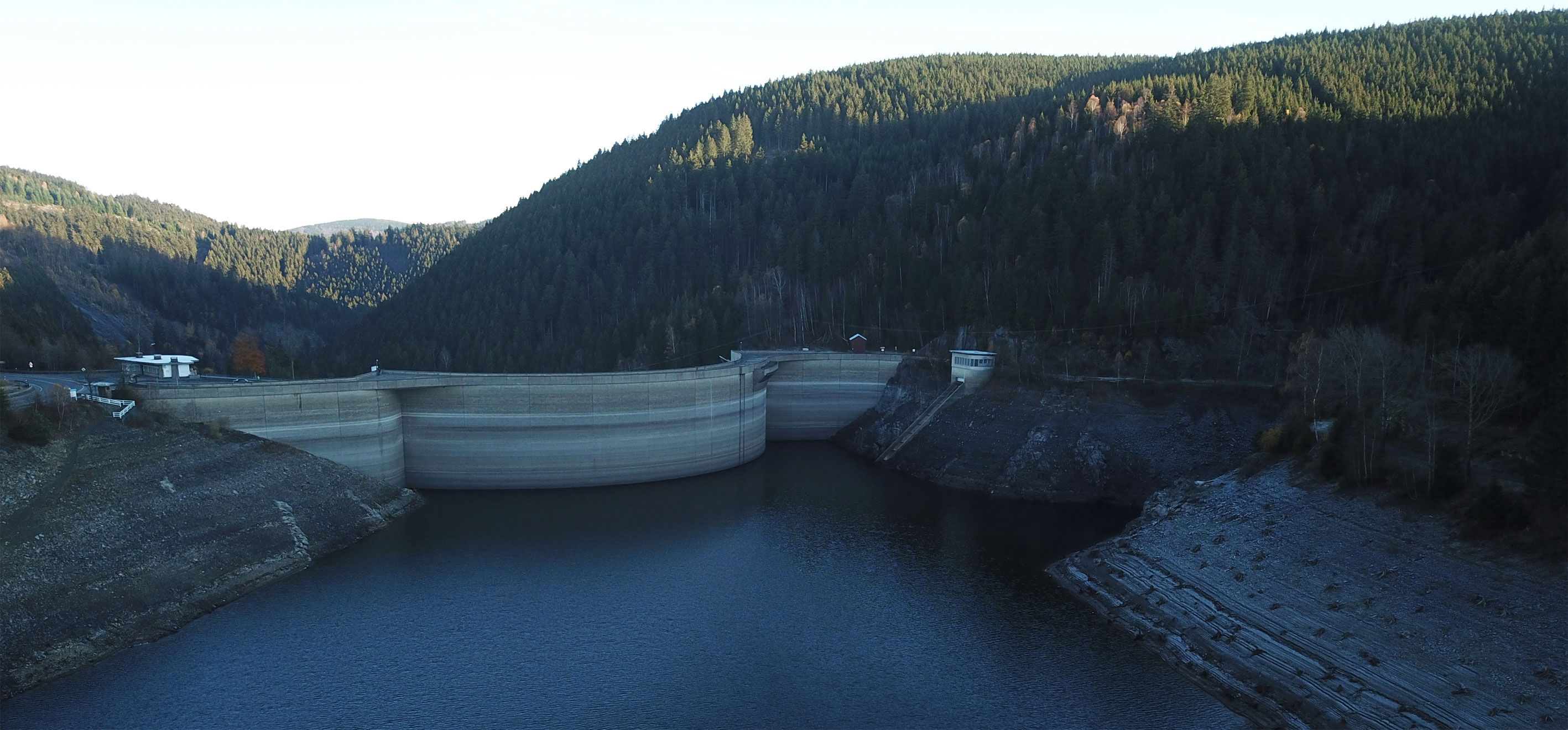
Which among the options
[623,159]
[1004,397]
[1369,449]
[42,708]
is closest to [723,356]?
[1004,397]

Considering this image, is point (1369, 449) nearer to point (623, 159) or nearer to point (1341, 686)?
point (1341, 686)

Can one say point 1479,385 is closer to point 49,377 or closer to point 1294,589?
point 1294,589

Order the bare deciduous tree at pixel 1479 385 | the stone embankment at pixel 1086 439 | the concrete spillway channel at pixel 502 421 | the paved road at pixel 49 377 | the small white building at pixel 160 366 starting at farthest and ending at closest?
the stone embankment at pixel 1086 439 → the small white building at pixel 160 366 → the paved road at pixel 49 377 → the concrete spillway channel at pixel 502 421 → the bare deciduous tree at pixel 1479 385

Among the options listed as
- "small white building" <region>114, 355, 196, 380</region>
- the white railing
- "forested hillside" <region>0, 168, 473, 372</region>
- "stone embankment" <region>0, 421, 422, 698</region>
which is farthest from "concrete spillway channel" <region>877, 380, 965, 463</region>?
"forested hillside" <region>0, 168, 473, 372</region>

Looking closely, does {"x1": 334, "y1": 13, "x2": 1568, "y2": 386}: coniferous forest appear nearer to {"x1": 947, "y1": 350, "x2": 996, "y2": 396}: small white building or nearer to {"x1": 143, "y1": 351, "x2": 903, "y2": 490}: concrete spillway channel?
{"x1": 947, "y1": 350, "x2": 996, "y2": 396}: small white building

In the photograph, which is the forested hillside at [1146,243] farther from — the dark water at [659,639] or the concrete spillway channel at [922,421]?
the dark water at [659,639]

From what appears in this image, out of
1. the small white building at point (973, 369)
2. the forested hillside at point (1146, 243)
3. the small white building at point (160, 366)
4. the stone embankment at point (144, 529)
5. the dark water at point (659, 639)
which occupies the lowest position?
the dark water at point (659, 639)

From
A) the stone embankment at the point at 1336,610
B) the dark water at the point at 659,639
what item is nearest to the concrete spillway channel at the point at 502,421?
the dark water at the point at 659,639
